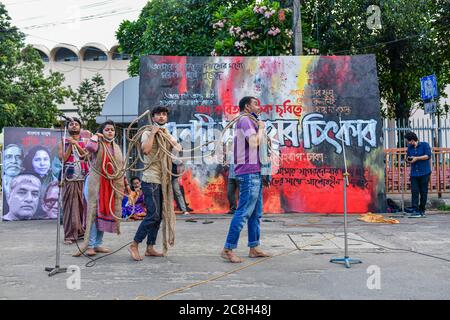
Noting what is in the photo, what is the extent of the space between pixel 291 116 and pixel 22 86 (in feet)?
61.0

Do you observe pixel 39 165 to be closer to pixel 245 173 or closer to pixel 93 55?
pixel 245 173

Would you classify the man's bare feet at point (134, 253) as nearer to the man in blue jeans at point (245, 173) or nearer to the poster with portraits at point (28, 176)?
the man in blue jeans at point (245, 173)

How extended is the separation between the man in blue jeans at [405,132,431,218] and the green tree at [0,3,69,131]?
55.2 feet

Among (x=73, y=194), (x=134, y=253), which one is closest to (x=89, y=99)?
(x=73, y=194)

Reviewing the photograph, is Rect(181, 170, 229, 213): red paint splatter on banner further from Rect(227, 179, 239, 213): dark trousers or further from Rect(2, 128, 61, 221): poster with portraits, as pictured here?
Rect(2, 128, 61, 221): poster with portraits

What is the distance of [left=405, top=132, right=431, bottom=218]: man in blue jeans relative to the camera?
1043cm

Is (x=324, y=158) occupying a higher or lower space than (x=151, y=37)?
lower

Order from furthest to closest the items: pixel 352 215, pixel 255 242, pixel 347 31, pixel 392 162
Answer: pixel 347 31, pixel 392 162, pixel 352 215, pixel 255 242

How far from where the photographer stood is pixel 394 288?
4590mm

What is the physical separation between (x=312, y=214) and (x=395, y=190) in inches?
103

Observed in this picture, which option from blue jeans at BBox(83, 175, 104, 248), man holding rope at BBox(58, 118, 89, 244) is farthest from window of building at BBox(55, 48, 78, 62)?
blue jeans at BBox(83, 175, 104, 248)

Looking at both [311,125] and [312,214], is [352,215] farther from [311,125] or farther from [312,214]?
[311,125]

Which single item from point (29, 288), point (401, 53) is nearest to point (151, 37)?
point (401, 53)

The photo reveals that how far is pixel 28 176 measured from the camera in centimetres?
1074
